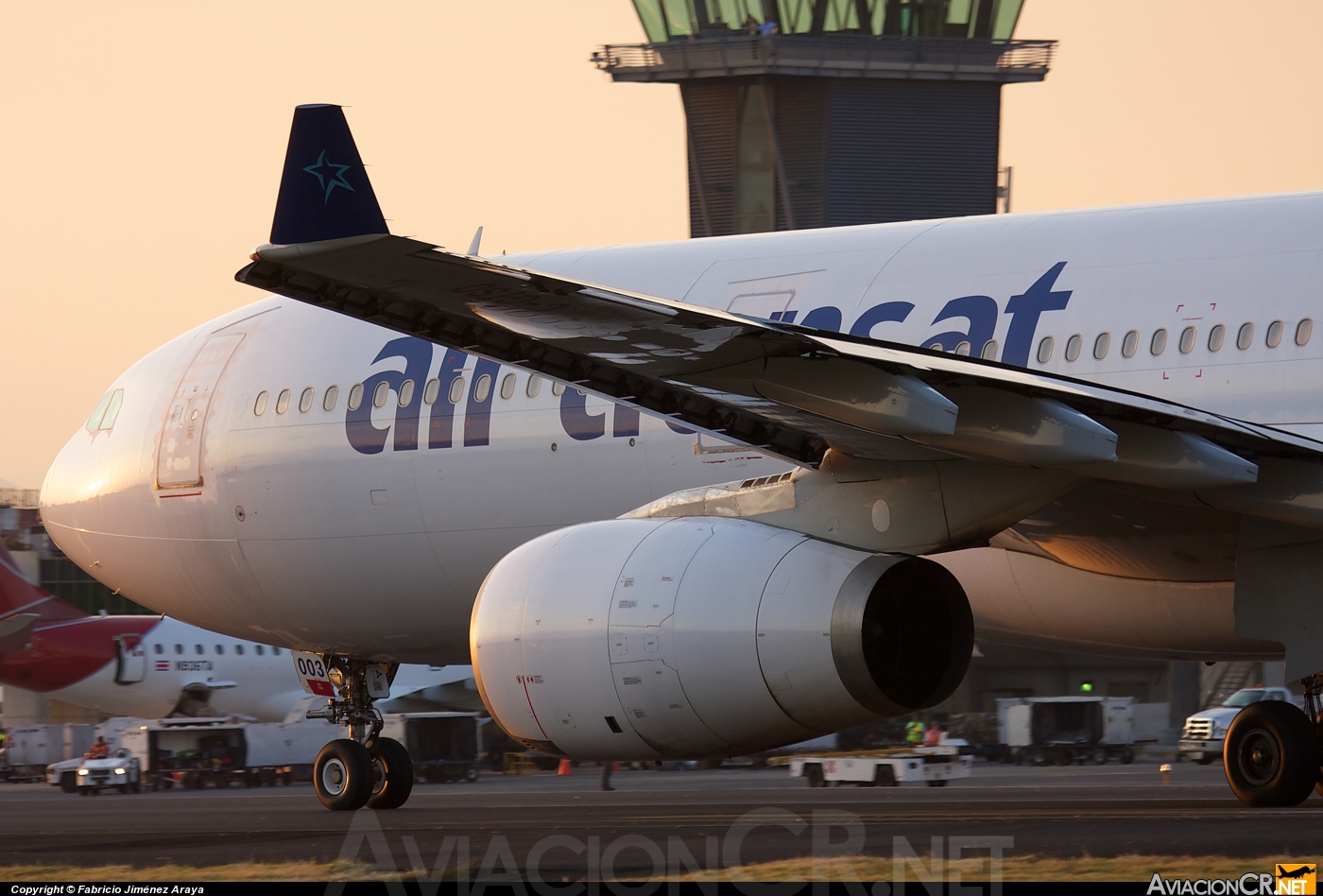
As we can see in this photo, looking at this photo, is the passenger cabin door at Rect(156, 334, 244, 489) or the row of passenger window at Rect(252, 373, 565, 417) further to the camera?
the passenger cabin door at Rect(156, 334, 244, 489)

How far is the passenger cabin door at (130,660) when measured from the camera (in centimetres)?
4638

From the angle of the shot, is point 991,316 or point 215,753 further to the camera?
point 215,753

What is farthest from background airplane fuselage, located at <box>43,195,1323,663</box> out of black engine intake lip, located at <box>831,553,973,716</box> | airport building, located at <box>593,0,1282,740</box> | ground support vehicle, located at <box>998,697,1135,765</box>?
airport building, located at <box>593,0,1282,740</box>

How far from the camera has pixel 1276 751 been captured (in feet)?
36.7

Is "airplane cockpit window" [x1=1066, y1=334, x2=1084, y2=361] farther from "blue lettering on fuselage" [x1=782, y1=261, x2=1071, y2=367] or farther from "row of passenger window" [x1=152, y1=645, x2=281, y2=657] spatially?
"row of passenger window" [x1=152, y1=645, x2=281, y2=657]

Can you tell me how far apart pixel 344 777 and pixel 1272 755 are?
25.5 ft

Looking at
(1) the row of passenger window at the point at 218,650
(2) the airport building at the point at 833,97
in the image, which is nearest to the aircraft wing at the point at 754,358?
(1) the row of passenger window at the point at 218,650

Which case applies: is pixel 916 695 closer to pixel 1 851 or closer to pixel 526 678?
pixel 526 678

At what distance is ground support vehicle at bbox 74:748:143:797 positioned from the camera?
33469mm

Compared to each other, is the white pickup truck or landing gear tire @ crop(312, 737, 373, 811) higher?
landing gear tire @ crop(312, 737, 373, 811)

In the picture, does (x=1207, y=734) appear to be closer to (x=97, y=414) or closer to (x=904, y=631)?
(x=97, y=414)

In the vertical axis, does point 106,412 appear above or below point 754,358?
above

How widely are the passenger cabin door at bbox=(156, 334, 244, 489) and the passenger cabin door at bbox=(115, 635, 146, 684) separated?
3202 cm

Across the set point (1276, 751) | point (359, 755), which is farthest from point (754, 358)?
point (359, 755)
